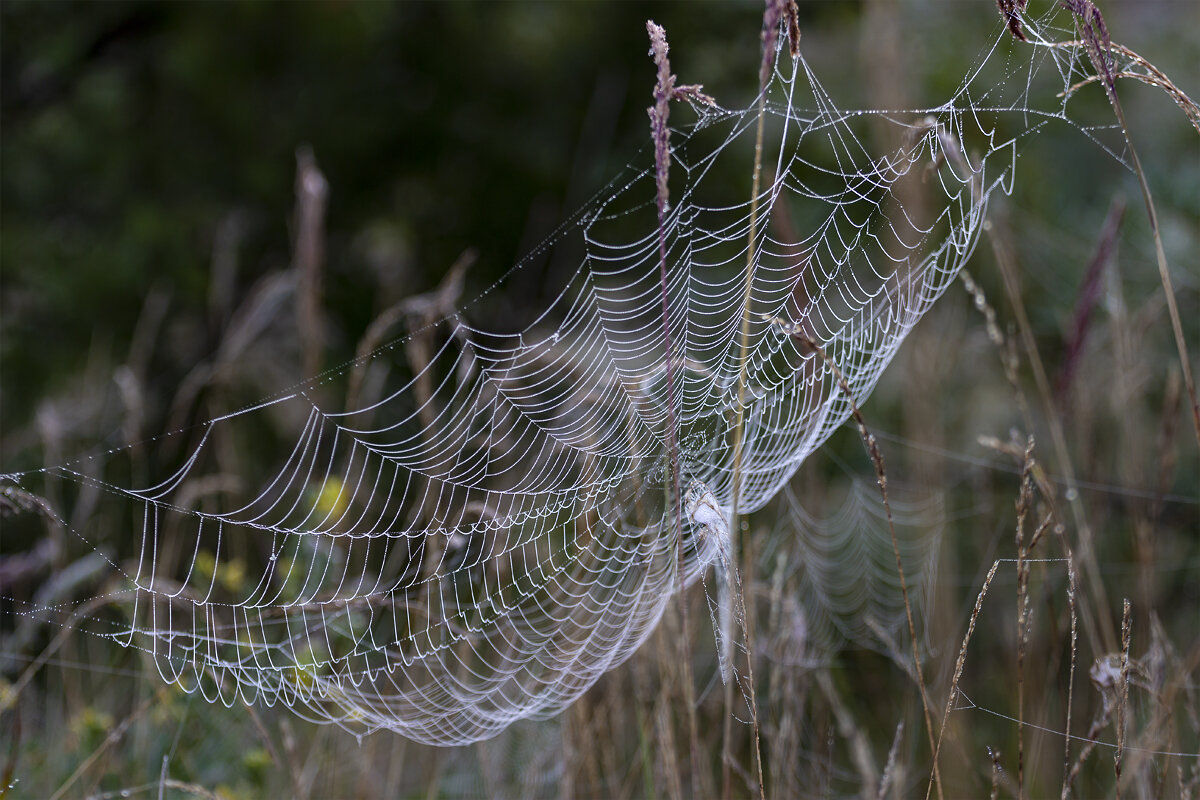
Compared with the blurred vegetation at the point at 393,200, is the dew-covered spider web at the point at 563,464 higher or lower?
lower

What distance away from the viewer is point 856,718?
253 centimetres

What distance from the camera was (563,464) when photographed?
2098 millimetres

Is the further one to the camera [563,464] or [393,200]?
[393,200]

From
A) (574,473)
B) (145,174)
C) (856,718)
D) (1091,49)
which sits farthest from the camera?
(145,174)

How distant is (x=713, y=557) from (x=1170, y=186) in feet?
8.10

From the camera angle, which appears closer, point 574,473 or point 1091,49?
point 1091,49

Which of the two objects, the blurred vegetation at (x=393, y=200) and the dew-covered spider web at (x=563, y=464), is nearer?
the dew-covered spider web at (x=563, y=464)

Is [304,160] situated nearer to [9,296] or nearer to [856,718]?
[9,296]

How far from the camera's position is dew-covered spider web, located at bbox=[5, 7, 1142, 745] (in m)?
1.60

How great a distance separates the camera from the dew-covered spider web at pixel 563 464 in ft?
5.24

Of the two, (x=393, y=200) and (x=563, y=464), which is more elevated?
(x=393, y=200)

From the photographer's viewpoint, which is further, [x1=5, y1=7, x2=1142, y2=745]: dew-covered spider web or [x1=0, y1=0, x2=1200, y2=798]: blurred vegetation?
[x1=0, y1=0, x2=1200, y2=798]: blurred vegetation

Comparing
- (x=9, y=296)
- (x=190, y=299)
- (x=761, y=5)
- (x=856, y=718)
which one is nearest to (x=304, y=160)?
(x=190, y=299)

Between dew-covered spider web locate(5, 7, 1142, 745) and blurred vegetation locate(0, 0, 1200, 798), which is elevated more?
blurred vegetation locate(0, 0, 1200, 798)
